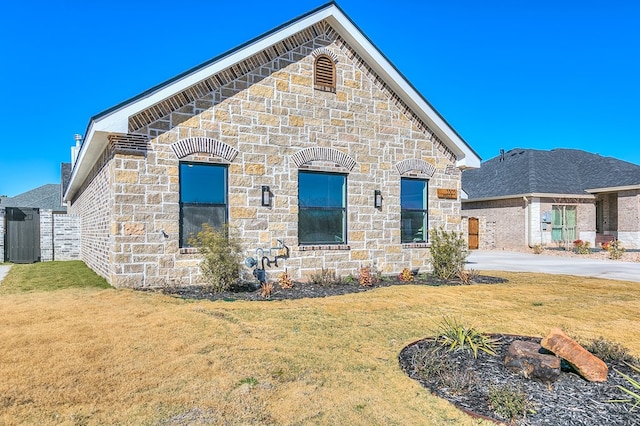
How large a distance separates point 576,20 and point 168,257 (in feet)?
53.7

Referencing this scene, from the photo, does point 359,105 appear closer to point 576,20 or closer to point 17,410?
point 17,410

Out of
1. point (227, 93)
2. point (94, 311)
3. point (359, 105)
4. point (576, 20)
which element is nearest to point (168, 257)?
point (94, 311)

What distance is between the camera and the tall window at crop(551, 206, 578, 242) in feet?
68.8

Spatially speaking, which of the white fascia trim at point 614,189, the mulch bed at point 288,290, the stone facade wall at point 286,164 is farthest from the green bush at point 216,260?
the white fascia trim at point 614,189

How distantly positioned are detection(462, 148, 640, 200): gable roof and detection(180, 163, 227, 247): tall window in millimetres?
17658

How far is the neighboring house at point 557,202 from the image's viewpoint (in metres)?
20.6

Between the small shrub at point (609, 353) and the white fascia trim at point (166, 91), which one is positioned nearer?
the small shrub at point (609, 353)

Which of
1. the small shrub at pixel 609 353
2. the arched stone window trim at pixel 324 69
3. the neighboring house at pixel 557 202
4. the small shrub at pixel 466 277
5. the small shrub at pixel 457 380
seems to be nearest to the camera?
the small shrub at pixel 457 380

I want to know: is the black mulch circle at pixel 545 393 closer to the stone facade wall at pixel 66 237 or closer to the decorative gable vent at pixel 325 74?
the decorative gable vent at pixel 325 74

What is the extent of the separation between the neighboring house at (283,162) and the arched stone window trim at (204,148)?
0.08ft

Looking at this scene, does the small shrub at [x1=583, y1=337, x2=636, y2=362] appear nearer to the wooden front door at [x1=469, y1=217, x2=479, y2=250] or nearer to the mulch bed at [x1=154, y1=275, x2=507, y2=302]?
the mulch bed at [x1=154, y1=275, x2=507, y2=302]

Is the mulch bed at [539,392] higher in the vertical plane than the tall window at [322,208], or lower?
lower

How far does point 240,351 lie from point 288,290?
410 centimetres

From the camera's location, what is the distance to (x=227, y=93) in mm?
8719
